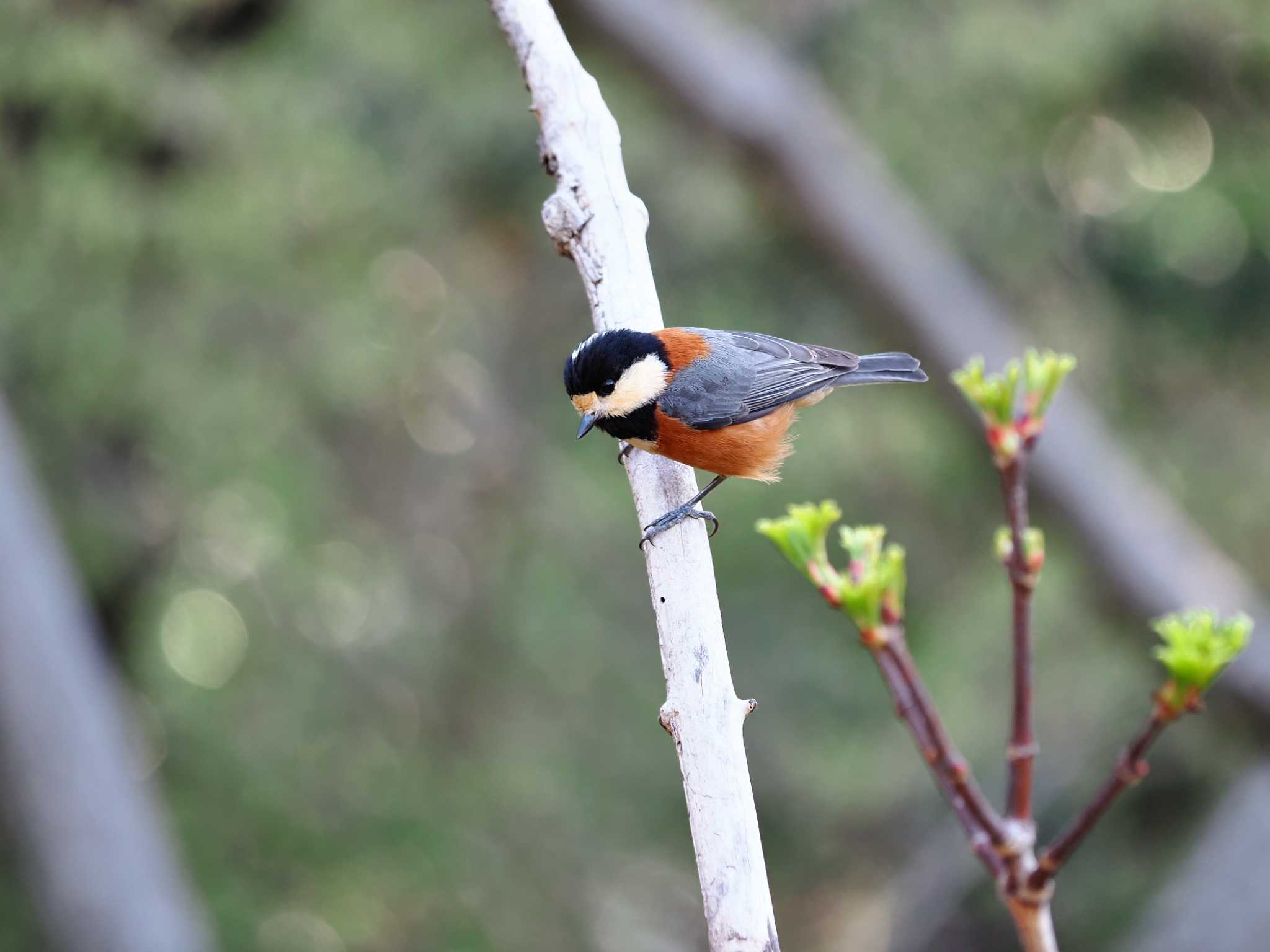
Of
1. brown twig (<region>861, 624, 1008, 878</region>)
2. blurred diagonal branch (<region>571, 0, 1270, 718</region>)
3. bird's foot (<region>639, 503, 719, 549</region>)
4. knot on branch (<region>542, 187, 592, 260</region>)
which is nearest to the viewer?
brown twig (<region>861, 624, 1008, 878</region>)

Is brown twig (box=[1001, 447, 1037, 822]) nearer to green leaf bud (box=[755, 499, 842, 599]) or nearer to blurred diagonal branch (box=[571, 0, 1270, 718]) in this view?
green leaf bud (box=[755, 499, 842, 599])

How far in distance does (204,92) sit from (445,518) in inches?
165

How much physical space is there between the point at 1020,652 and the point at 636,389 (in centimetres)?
114

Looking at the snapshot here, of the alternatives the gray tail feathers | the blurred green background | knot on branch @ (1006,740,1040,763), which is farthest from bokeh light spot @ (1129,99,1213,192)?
knot on branch @ (1006,740,1040,763)

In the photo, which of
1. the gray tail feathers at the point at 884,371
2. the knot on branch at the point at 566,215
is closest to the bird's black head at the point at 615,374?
the knot on branch at the point at 566,215

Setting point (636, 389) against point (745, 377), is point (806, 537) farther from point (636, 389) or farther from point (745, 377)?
point (745, 377)

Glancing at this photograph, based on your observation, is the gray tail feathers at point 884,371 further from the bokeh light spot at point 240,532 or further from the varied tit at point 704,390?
the bokeh light spot at point 240,532

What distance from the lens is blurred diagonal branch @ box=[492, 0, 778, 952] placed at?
1.54 meters

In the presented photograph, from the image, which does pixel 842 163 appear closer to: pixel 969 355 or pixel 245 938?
pixel 969 355

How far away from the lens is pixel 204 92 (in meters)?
5.54

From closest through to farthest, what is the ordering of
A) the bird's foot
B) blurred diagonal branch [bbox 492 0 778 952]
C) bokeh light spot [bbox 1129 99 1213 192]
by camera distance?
blurred diagonal branch [bbox 492 0 778 952]
the bird's foot
bokeh light spot [bbox 1129 99 1213 192]

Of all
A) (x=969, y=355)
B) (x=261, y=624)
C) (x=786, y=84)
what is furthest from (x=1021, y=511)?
(x=261, y=624)

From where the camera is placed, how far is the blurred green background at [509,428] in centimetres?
559

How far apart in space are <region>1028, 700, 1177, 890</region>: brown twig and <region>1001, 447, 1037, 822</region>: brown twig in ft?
0.16
